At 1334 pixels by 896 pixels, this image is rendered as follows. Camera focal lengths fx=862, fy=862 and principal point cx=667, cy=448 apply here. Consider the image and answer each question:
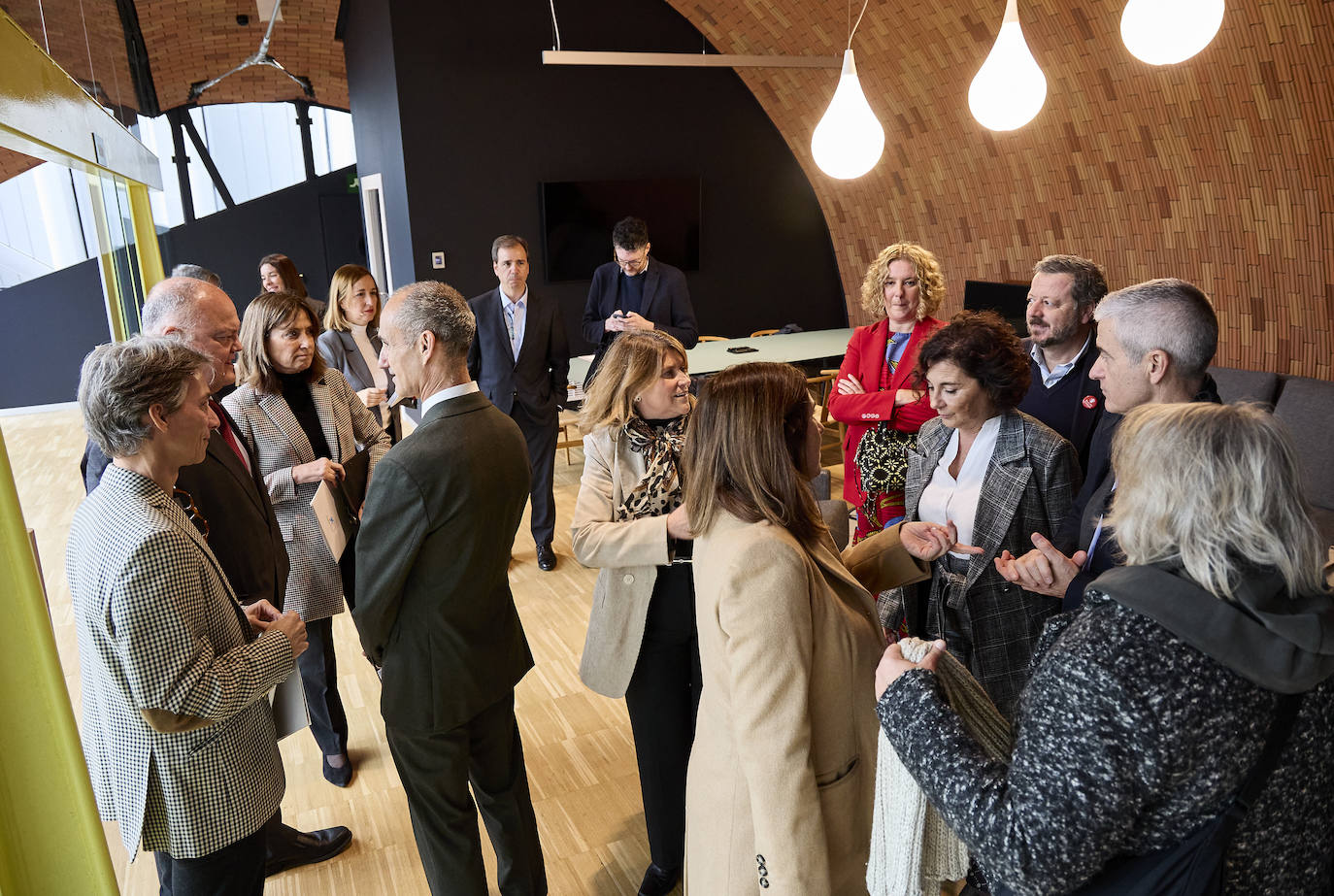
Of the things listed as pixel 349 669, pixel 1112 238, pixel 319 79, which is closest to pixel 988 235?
pixel 1112 238

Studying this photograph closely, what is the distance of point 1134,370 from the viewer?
227cm

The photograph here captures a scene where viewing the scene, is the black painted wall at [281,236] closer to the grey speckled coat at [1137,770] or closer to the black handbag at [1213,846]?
the grey speckled coat at [1137,770]

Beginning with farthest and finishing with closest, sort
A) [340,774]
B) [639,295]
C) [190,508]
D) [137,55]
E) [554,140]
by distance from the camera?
[554,140], [137,55], [639,295], [340,774], [190,508]

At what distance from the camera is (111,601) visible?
67.4 inches

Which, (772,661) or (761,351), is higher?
(772,661)

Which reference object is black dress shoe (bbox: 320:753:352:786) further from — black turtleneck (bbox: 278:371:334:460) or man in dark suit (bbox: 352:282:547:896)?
black turtleneck (bbox: 278:371:334:460)

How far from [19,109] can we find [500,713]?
197 centimetres

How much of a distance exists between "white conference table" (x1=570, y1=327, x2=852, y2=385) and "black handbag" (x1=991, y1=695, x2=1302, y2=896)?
546cm

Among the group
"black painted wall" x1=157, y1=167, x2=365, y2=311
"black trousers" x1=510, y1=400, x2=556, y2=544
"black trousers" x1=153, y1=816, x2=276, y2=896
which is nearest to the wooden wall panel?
"black trousers" x1=510, y1=400, x2=556, y2=544

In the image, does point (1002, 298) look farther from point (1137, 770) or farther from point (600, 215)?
point (1137, 770)

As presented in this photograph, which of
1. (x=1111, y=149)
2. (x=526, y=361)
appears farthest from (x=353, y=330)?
(x=1111, y=149)

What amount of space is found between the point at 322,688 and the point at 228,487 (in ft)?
3.89

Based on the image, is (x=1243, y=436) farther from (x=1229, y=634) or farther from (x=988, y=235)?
(x=988, y=235)

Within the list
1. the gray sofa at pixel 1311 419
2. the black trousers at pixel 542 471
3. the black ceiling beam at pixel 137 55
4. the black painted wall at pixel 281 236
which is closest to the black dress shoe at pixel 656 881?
the gray sofa at pixel 1311 419
